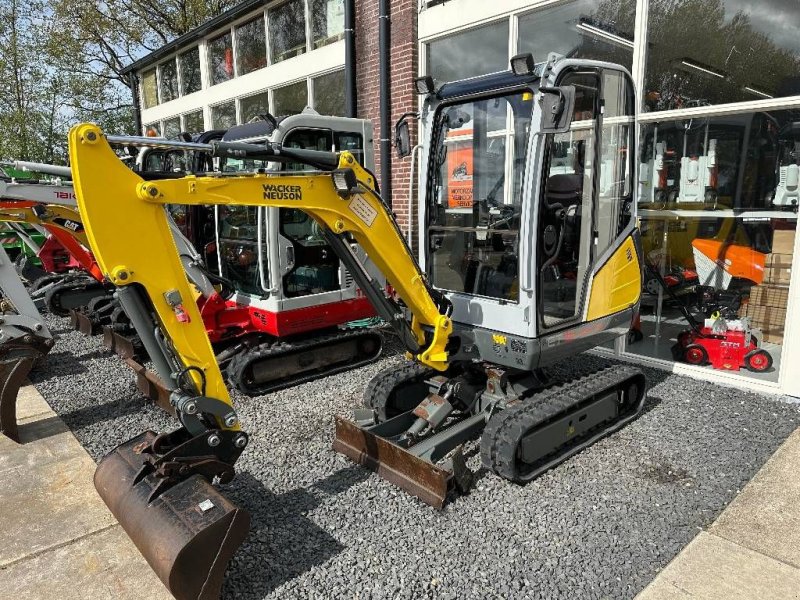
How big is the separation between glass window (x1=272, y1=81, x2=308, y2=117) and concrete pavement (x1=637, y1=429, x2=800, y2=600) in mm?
8768

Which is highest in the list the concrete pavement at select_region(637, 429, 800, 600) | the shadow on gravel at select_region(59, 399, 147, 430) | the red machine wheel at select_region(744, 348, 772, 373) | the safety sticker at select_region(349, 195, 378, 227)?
the safety sticker at select_region(349, 195, 378, 227)

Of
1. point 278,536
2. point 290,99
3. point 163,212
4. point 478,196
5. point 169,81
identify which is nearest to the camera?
point 163,212

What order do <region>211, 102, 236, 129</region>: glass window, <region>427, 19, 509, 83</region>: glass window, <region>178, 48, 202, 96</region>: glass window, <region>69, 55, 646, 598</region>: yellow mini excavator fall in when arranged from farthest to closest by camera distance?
<region>178, 48, 202, 96</region>: glass window < <region>211, 102, 236, 129</region>: glass window < <region>427, 19, 509, 83</region>: glass window < <region>69, 55, 646, 598</region>: yellow mini excavator

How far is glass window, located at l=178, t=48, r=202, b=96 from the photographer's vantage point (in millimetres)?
13203

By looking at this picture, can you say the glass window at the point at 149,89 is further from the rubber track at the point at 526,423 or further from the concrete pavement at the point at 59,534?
the rubber track at the point at 526,423

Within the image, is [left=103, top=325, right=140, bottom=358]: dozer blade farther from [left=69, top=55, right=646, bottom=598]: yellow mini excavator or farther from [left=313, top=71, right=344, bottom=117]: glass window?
[left=313, top=71, right=344, bottom=117]: glass window

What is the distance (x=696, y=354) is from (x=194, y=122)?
1207cm

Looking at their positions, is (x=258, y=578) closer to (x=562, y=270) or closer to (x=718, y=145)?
(x=562, y=270)

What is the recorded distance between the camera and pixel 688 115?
5340 millimetres

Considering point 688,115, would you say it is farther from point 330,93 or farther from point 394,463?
point 330,93

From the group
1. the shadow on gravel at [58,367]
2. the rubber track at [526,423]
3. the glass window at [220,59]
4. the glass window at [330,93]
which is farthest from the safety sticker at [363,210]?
the glass window at [220,59]

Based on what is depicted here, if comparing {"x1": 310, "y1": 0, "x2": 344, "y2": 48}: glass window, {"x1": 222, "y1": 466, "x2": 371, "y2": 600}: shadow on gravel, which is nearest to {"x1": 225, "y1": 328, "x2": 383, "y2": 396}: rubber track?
{"x1": 222, "y1": 466, "x2": 371, "y2": 600}: shadow on gravel

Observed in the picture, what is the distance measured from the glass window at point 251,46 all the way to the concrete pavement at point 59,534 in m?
8.62

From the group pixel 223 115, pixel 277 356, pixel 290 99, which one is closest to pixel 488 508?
pixel 277 356
